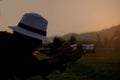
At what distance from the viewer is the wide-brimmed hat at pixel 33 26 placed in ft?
18.4

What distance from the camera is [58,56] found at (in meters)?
5.74

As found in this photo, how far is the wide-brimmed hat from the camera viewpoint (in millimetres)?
5602

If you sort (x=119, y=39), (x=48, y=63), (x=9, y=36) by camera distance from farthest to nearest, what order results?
(x=119, y=39)
(x=48, y=63)
(x=9, y=36)

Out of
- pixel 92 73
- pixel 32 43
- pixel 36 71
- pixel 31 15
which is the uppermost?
pixel 31 15

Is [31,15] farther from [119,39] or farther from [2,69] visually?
[119,39]

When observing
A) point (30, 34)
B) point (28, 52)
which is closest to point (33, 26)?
point (30, 34)

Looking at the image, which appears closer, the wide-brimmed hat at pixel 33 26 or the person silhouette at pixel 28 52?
the person silhouette at pixel 28 52

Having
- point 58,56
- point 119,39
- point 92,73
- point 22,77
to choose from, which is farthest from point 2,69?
point 119,39

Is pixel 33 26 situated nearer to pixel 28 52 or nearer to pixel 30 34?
pixel 30 34

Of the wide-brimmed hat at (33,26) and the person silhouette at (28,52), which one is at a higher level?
the wide-brimmed hat at (33,26)

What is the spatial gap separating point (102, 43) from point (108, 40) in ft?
3.04

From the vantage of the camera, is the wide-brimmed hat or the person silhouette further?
the wide-brimmed hat

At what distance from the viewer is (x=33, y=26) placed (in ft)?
19.1

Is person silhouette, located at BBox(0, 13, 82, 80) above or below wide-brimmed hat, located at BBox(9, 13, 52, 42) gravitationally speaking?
below
